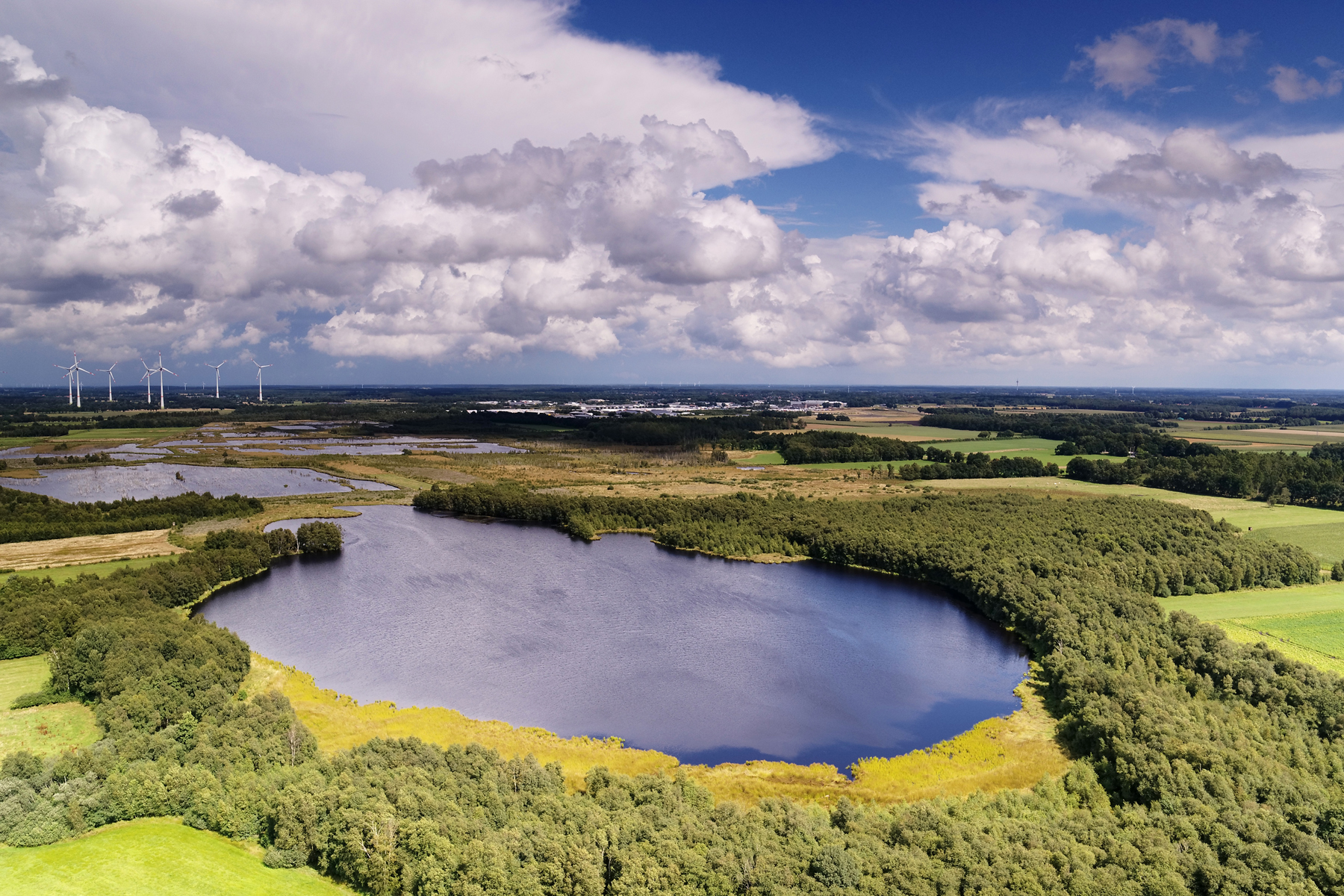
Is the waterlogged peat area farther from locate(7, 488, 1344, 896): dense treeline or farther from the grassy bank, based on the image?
locate(7, 488, 1344, 896): dense treeline

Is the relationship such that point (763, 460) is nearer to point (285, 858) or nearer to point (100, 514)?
point (100, 514)

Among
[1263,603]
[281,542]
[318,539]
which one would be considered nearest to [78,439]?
[281,542]

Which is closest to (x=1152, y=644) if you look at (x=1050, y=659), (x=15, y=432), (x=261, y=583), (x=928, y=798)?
(x=1050, y=659)

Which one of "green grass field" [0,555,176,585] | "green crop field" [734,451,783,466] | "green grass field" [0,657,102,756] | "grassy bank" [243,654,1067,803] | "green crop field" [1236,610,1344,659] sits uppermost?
"green crop field" [734,451,783,466]

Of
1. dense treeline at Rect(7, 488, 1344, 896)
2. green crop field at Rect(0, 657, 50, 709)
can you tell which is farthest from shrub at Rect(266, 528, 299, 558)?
green crop field at Rect(0, 657, 50, 709)

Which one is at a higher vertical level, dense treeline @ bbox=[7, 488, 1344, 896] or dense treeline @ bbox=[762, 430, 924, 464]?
dense treeline @ bbox=[762, 430, 924, 464]

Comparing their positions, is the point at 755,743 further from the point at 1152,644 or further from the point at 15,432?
the point at 15,432
